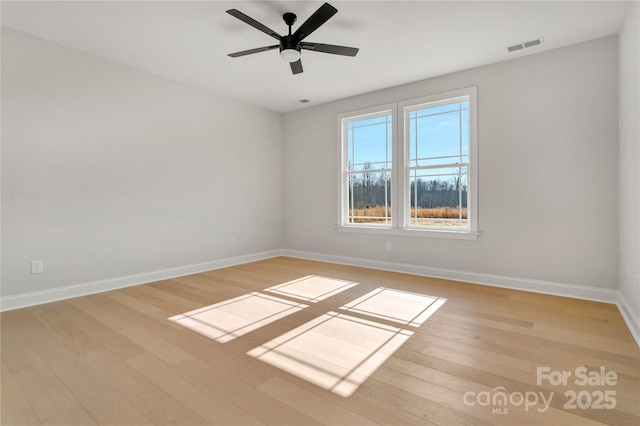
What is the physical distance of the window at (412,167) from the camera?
4242 millimetres

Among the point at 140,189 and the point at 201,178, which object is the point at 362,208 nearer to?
the point at 201,178

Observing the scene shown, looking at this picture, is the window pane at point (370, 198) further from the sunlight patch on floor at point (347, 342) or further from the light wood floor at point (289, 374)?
the light wood floor at point (289, 374)

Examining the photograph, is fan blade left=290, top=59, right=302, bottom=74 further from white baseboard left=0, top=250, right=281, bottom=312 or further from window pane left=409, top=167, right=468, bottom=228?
white baseboard left=0, top=250, right=281, bottom=312

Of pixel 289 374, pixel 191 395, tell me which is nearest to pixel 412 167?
pixel 289 374

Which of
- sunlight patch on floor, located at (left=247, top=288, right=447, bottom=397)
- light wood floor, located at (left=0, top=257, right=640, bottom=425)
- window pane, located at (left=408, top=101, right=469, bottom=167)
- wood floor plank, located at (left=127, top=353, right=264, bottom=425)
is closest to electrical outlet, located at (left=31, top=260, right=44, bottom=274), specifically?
light wood floor, located at (left=0, top=257, right=640, bottom=425)

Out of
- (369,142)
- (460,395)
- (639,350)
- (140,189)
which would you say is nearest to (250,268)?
(140,189)

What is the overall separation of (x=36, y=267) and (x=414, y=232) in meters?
4.52

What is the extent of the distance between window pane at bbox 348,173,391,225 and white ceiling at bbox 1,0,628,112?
61.7 inches

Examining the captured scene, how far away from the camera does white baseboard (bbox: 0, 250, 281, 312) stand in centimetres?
317

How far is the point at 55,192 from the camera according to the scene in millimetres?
3406

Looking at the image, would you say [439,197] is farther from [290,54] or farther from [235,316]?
[235,316]

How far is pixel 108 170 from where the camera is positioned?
150 inches

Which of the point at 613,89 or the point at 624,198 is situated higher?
the point at 613,89

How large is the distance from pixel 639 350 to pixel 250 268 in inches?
171
